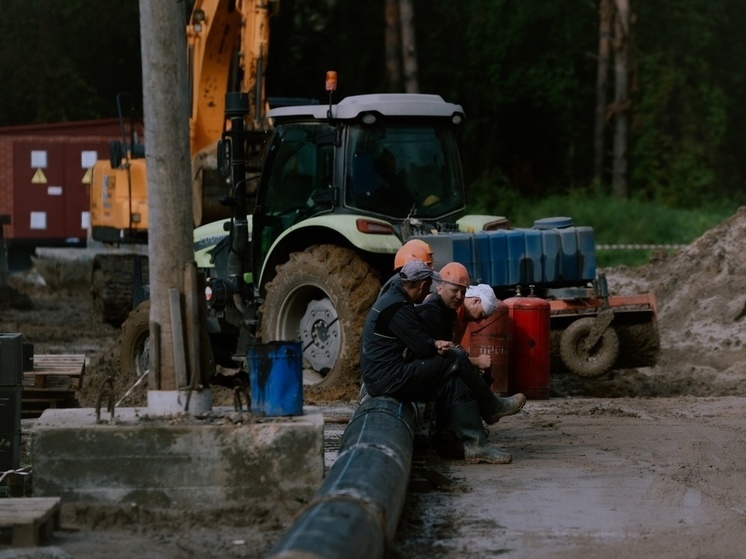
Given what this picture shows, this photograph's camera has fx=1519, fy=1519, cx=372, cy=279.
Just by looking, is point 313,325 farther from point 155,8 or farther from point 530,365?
point 155,8

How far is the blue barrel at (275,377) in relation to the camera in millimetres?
8359

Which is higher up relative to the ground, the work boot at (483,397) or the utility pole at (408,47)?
the utility pole at (408,47)

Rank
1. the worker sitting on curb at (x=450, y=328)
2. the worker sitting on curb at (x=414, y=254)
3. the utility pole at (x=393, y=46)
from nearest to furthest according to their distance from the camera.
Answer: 1. the worker sitting on curb at (x=450, y=328)
2. the worker sitting on curb at (x=414, y=254)
3. the utility pole at (x=393, y=46)

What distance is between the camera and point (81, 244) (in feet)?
98.8

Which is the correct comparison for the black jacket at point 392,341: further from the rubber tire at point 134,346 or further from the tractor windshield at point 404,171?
the rubber tire at point 134,346

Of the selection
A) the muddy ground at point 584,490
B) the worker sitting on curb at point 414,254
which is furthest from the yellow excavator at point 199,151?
the worker sitting on curb at point 414,254

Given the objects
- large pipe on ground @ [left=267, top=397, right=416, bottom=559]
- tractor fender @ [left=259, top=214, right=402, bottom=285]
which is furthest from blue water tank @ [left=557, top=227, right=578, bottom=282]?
large pipe on ground @ [left=267, top=397, right=416, bottom=559]

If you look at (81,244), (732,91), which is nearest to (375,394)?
(81,244)

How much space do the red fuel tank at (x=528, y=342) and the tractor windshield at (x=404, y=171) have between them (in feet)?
4.21

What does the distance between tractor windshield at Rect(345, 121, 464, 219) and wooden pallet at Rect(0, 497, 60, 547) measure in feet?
20.0

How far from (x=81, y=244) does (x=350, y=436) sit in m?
22.0

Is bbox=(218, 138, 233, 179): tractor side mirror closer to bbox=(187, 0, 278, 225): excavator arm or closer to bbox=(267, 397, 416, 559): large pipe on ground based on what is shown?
bbox=(187, 0, 278, 225): excavator arm

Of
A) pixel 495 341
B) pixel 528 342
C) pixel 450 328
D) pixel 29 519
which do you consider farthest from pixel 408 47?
pixel 29 519

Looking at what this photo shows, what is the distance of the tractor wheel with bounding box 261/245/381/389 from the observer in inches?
508
